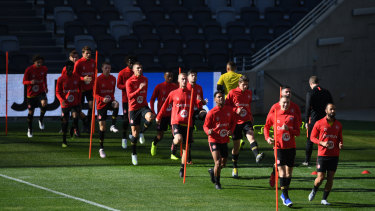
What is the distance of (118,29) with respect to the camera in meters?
29.5

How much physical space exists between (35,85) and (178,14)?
11323 millimetres

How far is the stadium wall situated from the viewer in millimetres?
28984

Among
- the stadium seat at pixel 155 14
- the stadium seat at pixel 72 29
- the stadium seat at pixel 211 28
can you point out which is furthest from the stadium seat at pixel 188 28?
the stadium seat at pixel 72 29

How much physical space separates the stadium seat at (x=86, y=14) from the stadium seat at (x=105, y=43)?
1.81m

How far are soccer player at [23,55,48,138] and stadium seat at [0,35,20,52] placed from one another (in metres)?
6.93

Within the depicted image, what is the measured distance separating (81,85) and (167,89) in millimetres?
3383

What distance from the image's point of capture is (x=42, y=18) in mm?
30250

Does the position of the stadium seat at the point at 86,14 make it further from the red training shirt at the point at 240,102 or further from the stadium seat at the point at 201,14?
the red training shirt at the point at 240,102

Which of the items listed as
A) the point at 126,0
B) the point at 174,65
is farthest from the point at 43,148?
the point at 126,0

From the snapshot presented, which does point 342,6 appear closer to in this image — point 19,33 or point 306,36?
point 306,36

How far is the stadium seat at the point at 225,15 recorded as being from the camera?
31.5 meters

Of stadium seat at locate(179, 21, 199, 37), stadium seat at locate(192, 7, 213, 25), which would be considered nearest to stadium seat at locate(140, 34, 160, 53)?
stadium seat at locate(179, 21, 199, 37)

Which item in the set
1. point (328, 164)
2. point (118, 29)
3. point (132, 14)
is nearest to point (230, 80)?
point (328, 164)

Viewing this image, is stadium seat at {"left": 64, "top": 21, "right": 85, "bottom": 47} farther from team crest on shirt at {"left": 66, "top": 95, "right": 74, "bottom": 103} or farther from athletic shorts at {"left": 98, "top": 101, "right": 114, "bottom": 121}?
athletic shorts at {"left": 98, "top": 101, "right": 114, "bottom": 121}
